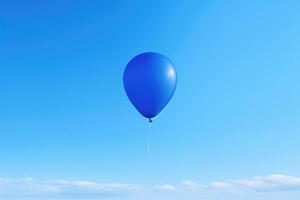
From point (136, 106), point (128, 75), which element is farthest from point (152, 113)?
point (128, 75)

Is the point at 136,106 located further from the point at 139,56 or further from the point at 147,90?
the point at 139,56

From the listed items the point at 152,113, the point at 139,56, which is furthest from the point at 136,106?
the point at 139,56

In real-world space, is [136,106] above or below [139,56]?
below

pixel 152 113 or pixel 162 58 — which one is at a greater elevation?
pixel 162 58

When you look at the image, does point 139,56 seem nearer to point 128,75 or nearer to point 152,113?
point 128,75
